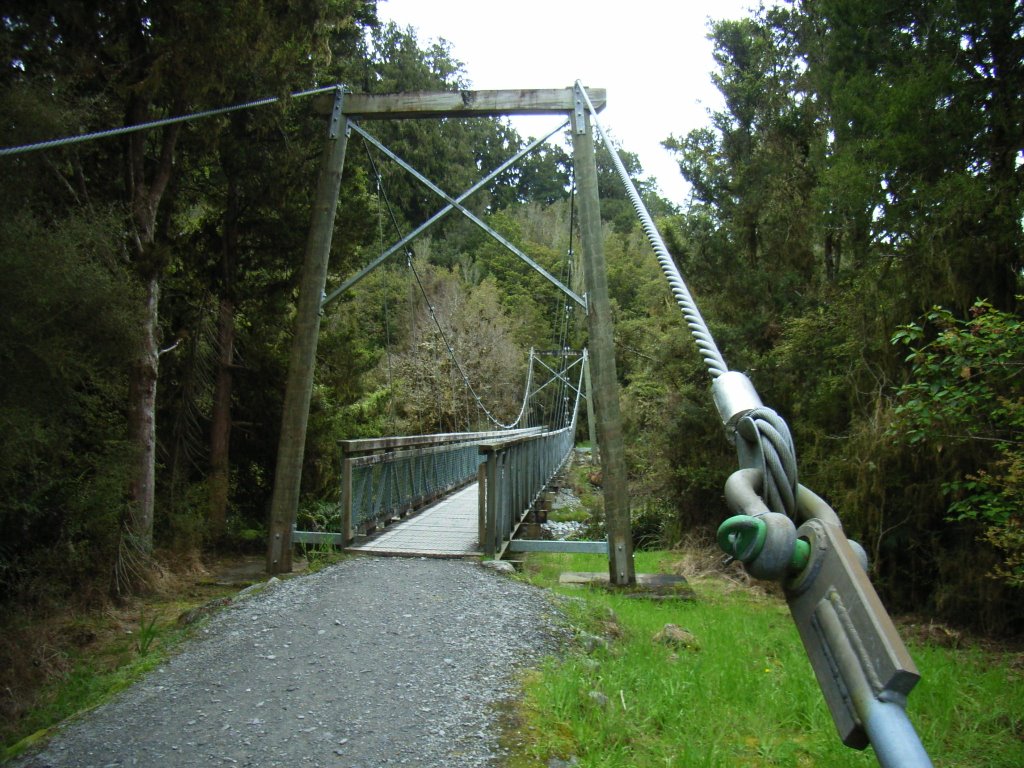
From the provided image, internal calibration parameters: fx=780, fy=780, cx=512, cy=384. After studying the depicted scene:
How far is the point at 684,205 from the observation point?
1098cm

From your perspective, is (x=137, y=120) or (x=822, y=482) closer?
(x=137, y=120)

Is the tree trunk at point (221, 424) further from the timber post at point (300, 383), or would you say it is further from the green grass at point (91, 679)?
the green grass at point (91, 679)

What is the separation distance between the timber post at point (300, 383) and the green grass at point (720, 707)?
2648 mm

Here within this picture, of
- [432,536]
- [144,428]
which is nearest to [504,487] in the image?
[432,536]

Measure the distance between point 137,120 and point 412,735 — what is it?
5586 mm

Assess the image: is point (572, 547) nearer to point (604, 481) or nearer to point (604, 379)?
point (604, 481)

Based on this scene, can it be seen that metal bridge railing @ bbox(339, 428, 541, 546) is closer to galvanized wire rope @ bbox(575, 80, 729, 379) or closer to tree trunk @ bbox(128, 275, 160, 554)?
tree trunk @ bbox(128, 275, 160, 554)

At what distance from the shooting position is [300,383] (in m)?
6.23

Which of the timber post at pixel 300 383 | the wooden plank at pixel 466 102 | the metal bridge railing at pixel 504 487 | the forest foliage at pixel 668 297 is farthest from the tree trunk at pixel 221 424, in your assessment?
the wooden plank at pixel 466 102

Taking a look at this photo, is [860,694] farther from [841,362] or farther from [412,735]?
[841,362]

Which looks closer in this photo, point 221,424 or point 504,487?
point 504,487

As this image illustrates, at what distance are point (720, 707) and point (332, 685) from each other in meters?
1.62

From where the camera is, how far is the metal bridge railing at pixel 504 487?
6359 mm

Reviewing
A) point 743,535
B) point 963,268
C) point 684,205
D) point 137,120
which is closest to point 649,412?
point 684,205
